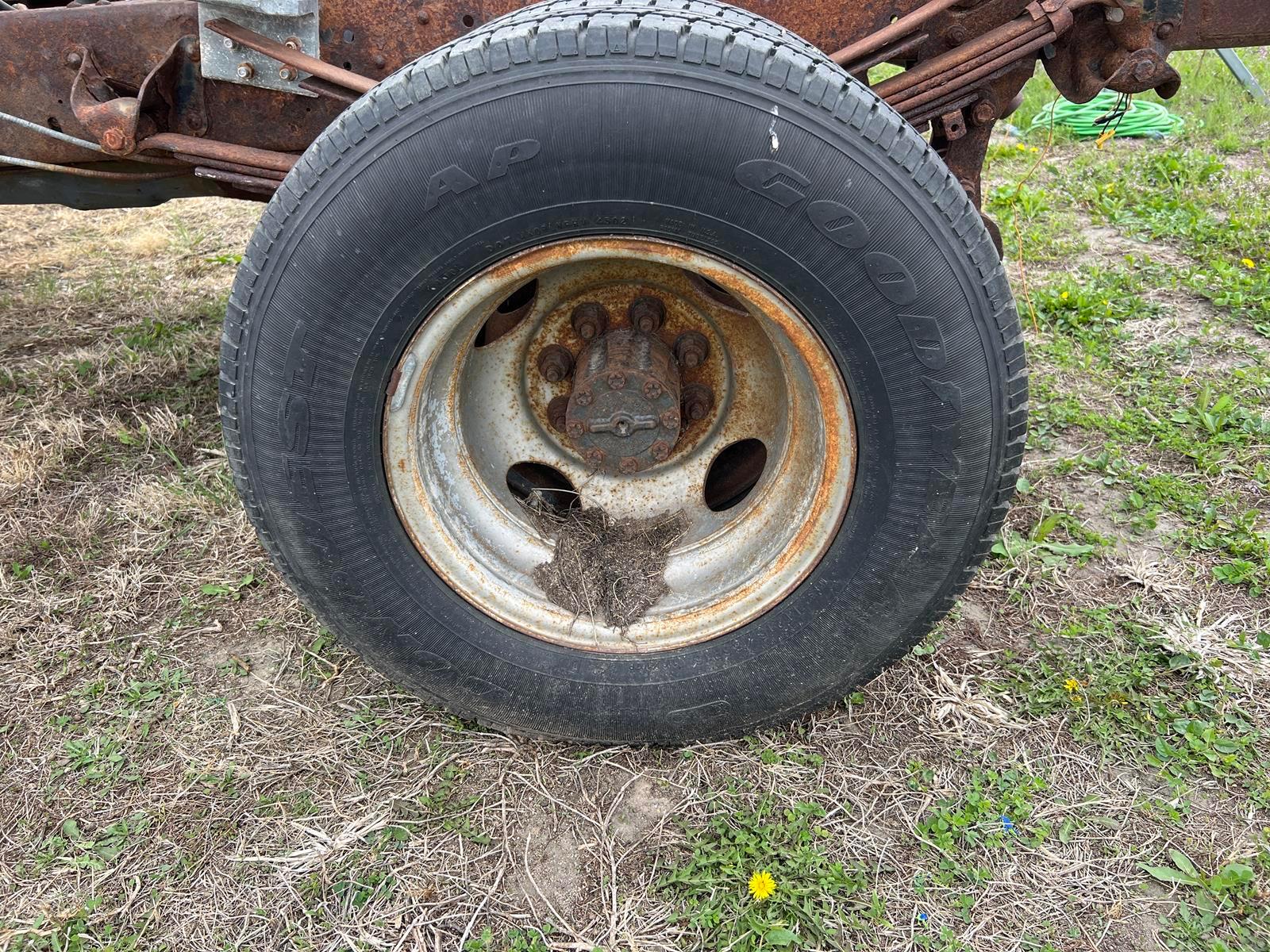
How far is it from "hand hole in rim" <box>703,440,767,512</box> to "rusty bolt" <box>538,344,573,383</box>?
416 millimetres

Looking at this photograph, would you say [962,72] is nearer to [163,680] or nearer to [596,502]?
[596,502]

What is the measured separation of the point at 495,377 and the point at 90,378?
7.45 feet

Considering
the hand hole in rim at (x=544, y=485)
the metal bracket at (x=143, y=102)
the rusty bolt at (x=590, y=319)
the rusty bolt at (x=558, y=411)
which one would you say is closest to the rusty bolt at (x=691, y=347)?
the rusty bolt at (x=590, y=319)

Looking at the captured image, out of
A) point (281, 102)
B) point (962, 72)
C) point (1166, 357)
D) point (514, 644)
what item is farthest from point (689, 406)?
point (1166, 357)

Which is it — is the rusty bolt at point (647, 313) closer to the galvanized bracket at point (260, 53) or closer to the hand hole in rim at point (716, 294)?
the hand hole in rim at point (716, 294)

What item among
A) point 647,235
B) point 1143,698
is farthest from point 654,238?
point 1143,698

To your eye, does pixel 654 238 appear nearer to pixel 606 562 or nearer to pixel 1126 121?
pixel 606 562

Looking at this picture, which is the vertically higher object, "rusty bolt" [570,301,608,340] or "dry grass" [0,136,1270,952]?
"rusty bolt" [570,301,608,340]

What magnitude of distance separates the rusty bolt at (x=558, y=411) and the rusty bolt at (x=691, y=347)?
0.93 ft

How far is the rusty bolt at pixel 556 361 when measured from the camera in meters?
2.25

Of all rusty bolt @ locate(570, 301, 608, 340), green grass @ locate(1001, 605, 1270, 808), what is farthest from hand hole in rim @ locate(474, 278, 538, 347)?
green grass @ locate(1001, 605, 1270, 808)

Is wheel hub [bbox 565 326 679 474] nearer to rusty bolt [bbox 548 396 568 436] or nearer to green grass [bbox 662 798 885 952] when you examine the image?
rusty bolt [bbox 548 396 568 436]

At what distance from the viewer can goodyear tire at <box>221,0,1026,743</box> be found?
1673 mm

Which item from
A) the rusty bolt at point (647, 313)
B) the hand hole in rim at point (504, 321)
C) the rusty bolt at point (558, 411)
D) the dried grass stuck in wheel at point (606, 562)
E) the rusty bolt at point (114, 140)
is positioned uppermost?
the rusty bolt at point (114, 140)
